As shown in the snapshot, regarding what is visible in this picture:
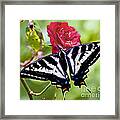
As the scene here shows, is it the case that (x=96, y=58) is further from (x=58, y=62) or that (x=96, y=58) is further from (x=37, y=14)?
(x=37, y=14)

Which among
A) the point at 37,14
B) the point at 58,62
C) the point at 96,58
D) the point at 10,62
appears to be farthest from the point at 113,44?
the point at 10,62

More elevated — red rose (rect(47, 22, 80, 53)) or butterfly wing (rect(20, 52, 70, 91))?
red rose (rect(47, 22, 80, 53))

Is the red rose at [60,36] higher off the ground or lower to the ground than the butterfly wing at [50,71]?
higher

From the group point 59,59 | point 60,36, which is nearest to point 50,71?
point 59,59

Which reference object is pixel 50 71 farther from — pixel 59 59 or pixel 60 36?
pixel 60 36

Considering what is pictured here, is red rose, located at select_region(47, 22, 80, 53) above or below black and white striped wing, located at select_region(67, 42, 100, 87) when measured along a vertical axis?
above
